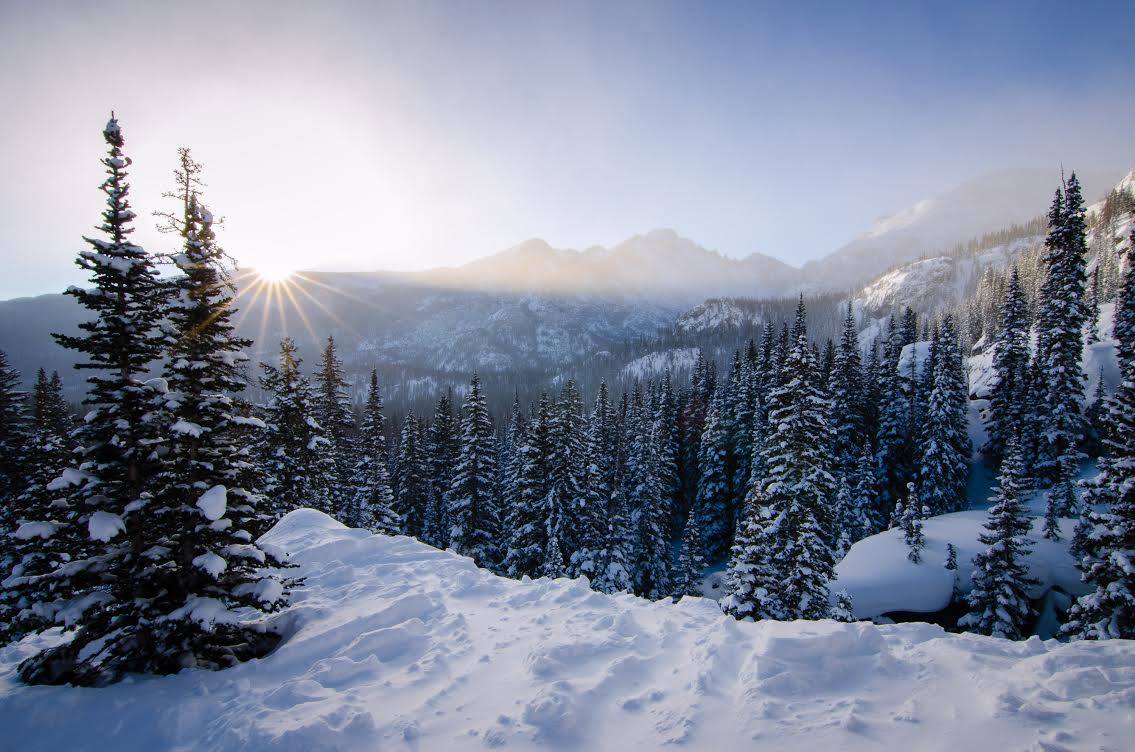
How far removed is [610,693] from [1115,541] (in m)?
18.1

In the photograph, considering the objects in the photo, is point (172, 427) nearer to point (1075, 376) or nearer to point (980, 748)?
point (980, 748)

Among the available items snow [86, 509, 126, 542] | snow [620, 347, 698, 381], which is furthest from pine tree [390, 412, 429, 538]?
snow [620, 347, 698, 381]

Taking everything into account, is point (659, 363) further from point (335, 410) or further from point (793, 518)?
point (793, 518)

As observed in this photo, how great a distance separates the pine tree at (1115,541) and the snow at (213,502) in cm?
2359

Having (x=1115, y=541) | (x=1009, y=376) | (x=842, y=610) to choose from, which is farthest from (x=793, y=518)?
(x=1009, y=376)

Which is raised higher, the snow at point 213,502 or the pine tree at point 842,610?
the snow at point 213,502

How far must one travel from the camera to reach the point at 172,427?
28.9ft

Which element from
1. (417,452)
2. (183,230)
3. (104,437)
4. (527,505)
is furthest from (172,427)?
(417,452)

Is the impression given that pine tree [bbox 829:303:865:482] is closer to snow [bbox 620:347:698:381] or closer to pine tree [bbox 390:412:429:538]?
pine tree [bbox 390:412:429:538]

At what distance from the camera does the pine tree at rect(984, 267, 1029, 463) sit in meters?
39.4

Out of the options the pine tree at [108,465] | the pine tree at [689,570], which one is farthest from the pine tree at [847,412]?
the pine tree at [108,465]

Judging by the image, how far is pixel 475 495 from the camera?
104 ft

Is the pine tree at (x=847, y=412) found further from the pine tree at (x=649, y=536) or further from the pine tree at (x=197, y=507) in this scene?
the pine tree at (x=197, y=507)

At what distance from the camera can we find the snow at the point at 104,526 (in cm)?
791
